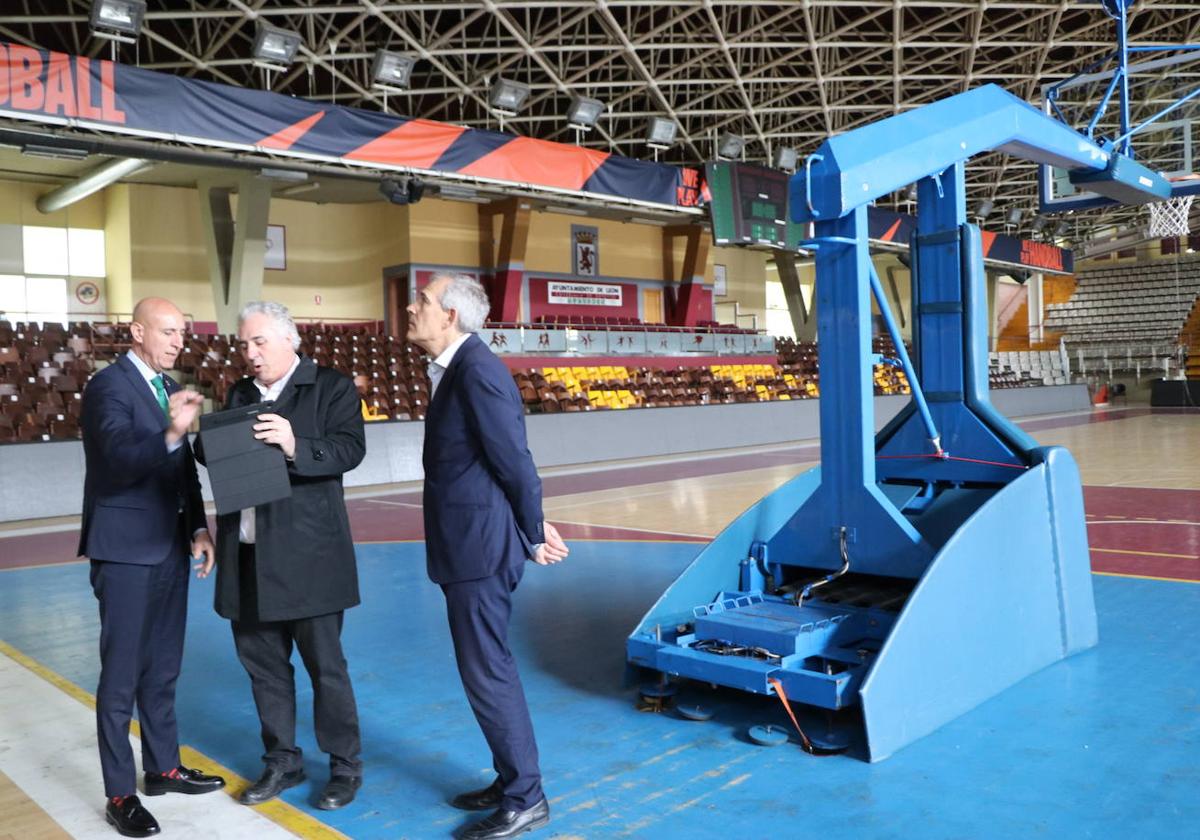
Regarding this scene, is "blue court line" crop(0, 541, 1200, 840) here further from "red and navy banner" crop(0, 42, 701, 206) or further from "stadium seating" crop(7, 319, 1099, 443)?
"red and navy banner" crop(0, 42, 701, 206)

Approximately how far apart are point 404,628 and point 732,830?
331 centimetres

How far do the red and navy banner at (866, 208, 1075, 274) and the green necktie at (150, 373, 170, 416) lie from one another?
2452 centimetres

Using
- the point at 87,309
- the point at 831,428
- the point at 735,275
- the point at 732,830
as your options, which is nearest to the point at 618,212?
the point at 735,275

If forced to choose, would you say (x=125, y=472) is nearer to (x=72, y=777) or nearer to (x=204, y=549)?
(x=204, y=549)

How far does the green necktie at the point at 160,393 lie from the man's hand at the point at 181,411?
0.18m

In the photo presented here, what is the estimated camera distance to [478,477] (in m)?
3.29

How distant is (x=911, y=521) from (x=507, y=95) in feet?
53.3

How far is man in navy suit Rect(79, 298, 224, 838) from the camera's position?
11.1 feet

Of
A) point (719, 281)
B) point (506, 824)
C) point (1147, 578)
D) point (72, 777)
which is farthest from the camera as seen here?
point (719, 281)

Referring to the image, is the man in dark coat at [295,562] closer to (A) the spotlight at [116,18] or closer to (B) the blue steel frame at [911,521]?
(B) the blue steel frame at [911,521]

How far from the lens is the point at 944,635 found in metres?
4.05

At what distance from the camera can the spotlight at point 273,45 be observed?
52.9ft

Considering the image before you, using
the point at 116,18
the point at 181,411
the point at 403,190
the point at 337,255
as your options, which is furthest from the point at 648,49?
the point at 181,411

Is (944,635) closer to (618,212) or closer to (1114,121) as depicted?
(618,212)
